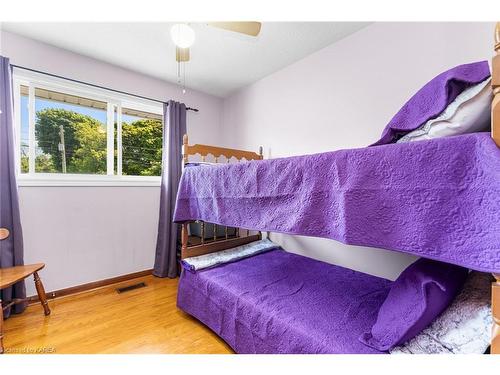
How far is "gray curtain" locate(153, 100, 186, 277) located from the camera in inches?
102

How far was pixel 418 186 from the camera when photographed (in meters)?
0.74

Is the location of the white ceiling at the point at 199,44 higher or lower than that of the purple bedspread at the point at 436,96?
higher

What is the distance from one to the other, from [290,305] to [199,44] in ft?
7.00

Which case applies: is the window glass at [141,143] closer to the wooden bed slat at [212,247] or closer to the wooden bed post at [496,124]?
the wooden bed slat at [212,247]

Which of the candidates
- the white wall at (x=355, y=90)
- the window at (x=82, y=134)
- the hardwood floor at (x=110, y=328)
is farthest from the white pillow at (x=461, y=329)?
the window at (x=82, y=134)

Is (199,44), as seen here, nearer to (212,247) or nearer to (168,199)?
(168,199)

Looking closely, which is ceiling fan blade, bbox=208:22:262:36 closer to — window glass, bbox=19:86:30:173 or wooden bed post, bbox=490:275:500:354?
wooden bed post, bbox=490:275:500:354

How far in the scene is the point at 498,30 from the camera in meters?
0.59

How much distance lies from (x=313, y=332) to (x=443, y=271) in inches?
23.0

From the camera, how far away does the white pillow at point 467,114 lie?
2.27ft

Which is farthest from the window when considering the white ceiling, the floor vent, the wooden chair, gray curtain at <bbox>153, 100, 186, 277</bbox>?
the floor vent

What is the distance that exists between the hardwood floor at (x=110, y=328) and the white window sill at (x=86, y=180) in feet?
3.48

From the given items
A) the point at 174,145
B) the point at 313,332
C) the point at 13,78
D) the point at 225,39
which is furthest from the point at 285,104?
the point at 13,78

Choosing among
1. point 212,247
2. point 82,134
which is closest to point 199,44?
point 82,134
